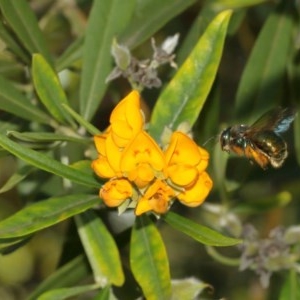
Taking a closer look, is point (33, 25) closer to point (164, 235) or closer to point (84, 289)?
point (84, 289)

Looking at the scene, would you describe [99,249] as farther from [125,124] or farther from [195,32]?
[195,32]

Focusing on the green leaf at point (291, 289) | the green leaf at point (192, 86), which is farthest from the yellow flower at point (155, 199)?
the green leaf at point (291, 289)

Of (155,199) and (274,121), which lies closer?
(155,199)

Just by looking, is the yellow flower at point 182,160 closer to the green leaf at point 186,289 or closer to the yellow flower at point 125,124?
the yellow flower at point 125,124

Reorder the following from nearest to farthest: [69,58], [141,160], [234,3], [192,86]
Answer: [141,160]
[192,86]
[69,58]
[234,3]

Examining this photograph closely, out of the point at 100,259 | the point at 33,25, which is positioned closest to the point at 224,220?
the point at 100,259

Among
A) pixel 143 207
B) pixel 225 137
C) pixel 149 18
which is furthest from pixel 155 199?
pixel 149 18

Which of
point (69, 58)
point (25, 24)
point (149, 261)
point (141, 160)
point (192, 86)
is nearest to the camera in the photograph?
point (141, 160)
